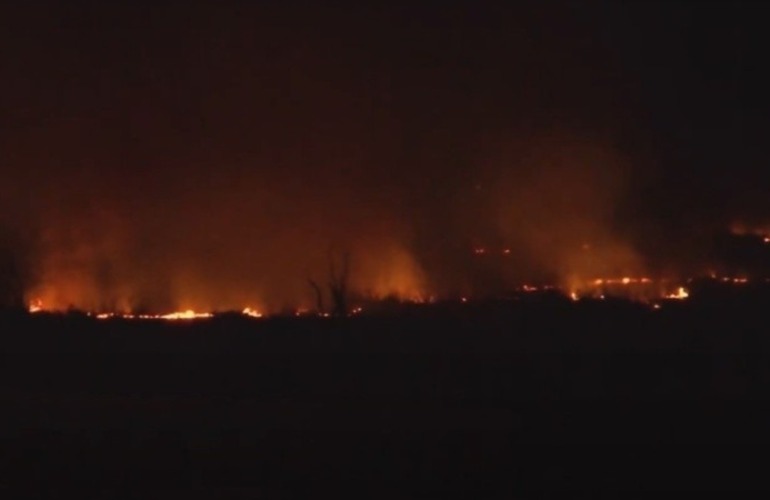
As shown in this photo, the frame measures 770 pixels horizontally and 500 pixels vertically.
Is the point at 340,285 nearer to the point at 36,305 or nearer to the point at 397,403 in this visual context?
the point at 36,305

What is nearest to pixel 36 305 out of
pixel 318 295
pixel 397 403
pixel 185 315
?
pixel 185 315

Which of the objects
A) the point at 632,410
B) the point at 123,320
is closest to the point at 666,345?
the point at 632,410

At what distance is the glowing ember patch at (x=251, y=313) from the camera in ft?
54.8

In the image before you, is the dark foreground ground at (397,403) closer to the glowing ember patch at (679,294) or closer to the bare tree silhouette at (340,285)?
the glowing ember patch at (679,294)

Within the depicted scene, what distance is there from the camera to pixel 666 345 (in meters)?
14.1

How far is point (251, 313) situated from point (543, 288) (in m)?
4.10

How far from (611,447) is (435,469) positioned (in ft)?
4.87

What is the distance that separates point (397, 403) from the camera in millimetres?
11367

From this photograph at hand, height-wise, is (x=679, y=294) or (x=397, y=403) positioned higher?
(x=679, y=294)

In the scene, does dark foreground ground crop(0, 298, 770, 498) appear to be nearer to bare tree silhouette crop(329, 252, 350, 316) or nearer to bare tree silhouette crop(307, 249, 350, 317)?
bare tree silhouette crop(329, 252, 350, 316)

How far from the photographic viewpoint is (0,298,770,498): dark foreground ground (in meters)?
9.37

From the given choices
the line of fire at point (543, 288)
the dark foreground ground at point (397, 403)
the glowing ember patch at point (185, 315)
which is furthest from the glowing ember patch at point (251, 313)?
the dark foreground ground at point (397, 403)

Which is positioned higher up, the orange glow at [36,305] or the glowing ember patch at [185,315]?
the orange glow at [36,305]

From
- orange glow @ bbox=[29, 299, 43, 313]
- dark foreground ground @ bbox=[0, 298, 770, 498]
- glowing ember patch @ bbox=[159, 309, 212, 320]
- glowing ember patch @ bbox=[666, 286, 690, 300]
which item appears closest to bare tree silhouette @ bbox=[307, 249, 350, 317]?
glowing ember patch @ bbox=[159, 309, 212, 320]
